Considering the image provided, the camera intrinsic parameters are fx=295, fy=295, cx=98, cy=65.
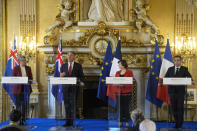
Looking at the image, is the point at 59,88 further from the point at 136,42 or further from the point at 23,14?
the point at 23,14

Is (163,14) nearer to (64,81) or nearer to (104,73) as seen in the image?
(104,73)

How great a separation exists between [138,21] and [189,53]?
1587 millimetres

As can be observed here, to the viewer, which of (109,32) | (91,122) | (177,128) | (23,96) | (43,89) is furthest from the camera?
(43,89)

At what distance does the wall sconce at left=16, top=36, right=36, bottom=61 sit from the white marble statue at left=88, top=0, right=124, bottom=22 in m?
1.74

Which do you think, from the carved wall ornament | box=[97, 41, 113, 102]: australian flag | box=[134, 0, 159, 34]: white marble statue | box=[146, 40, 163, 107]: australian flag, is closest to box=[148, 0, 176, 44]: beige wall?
box=[134, 0, 159, 34]: white marble statue

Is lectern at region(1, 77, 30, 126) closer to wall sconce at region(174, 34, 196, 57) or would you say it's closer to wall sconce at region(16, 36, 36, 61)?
wall sconce at region(16, 36, 36, 61)

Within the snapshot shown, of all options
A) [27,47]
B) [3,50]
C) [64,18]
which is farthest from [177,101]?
[3,50]

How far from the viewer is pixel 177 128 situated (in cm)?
504

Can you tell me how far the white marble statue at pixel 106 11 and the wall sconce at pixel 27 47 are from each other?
5.71ft

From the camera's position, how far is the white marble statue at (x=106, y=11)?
25.9 ft

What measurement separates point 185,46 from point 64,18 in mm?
3309

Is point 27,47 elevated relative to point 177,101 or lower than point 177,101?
elevated

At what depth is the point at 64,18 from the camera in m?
7.91

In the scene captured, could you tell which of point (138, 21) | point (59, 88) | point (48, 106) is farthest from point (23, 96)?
point (138, 21)
